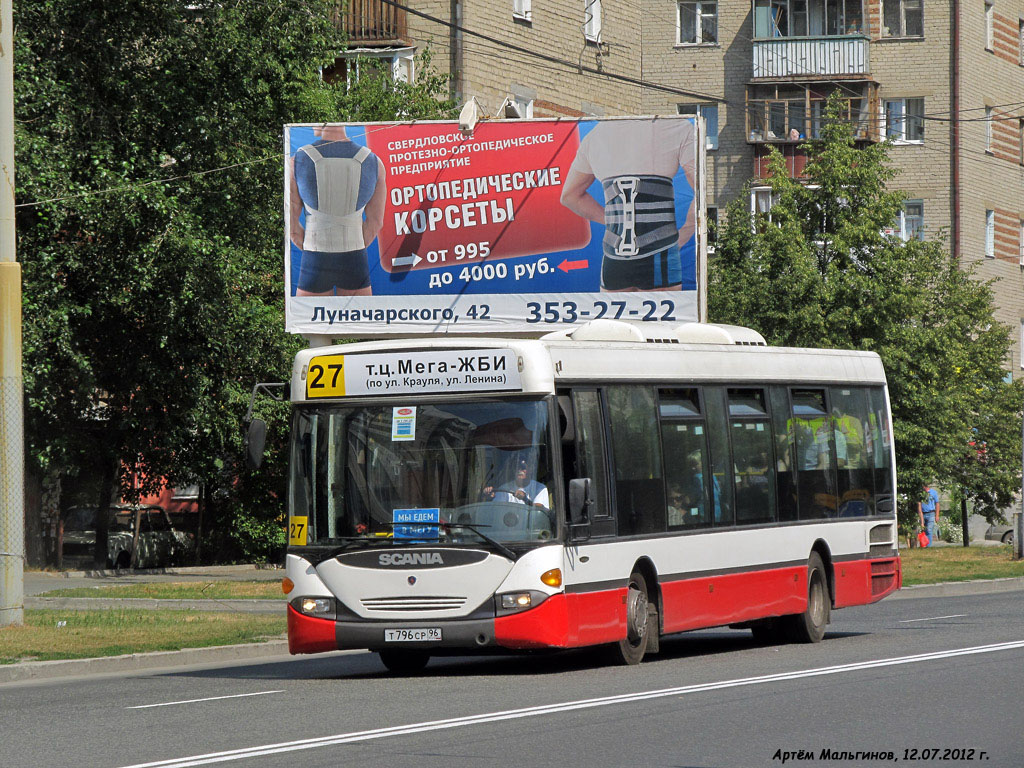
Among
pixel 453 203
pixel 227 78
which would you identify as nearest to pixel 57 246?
pixel 227 78

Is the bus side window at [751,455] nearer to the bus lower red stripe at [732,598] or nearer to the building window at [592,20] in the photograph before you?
the bus lower red stripe at [732,598]

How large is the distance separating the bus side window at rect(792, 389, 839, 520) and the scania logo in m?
4.97

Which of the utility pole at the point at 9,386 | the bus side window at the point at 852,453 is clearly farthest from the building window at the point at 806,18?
the utility pole at the point at 9,386

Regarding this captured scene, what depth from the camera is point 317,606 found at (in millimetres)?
14039

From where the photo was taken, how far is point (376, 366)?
564 inches

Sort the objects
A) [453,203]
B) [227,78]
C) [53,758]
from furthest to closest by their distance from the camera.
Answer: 1. [227,78]
2. [453,203]
3. [53,758]

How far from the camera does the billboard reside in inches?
968

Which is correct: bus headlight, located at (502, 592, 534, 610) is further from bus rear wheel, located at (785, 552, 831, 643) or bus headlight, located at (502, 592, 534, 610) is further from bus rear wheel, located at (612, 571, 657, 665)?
bus rear wheel, located at (785, 552, 831, 643)

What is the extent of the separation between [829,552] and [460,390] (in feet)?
18.0

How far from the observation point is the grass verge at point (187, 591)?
79.8ft

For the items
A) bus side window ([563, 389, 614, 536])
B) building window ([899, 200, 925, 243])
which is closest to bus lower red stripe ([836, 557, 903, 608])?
bus side window ([563, 389, 614, 536])

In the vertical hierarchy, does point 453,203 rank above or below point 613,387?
above

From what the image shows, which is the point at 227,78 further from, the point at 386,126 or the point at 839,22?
the point at 839,22

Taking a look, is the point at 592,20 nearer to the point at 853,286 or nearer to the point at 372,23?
the point at 372,23
